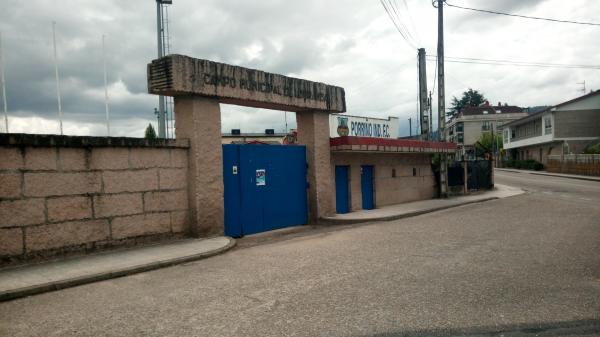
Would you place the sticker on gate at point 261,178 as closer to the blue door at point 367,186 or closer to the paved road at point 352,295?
the paved road at point 352,295

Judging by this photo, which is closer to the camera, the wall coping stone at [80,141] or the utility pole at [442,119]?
the wall coping stone at [80,141]

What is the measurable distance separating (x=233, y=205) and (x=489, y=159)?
2134 cm

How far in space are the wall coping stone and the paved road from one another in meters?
2.86

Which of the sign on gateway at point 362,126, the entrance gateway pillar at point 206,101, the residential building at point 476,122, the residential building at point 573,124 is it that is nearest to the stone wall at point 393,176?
the sign on gateway at point 362,126

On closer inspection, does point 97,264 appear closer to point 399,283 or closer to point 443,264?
point 399,283

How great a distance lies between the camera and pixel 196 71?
1020 cm

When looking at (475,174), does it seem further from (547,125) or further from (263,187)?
(547,125)

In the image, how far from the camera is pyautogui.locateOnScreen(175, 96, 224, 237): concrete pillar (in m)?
10.2

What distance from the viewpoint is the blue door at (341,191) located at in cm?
1530

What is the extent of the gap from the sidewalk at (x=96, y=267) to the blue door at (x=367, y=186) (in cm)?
809

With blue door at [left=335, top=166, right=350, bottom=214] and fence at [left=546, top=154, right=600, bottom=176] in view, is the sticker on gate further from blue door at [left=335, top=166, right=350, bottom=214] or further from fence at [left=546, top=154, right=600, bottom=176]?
fence at [left=546, top=154, right=600, bottom=176]

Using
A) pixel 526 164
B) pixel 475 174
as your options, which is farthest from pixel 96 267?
pixel 526 164

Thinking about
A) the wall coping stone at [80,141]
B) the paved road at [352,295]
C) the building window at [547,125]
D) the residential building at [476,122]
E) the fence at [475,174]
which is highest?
the residential building at [476,122]

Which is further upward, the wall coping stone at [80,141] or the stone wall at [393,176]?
the wall coping stone at [80,141]
